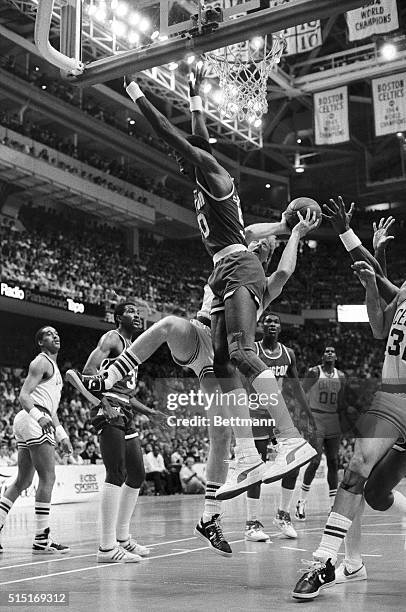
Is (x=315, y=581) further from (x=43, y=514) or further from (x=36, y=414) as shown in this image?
(x=36, y=414)

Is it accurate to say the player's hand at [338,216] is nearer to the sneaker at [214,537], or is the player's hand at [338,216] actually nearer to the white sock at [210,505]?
the white sock at [210,505]

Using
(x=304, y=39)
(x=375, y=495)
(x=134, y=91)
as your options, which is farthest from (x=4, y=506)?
(x=304, y=39)

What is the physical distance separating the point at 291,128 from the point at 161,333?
109 feet

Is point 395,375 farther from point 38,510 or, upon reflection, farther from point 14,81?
point 14,81

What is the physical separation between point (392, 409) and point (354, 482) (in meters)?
0.55

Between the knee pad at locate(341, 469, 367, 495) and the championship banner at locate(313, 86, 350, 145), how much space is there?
18.7 metres

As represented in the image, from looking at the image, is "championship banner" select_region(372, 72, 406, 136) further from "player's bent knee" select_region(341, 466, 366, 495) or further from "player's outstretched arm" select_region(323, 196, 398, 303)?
"player's bent knee" select_region(341, 466, 366, 495)

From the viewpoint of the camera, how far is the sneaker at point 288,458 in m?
4.84

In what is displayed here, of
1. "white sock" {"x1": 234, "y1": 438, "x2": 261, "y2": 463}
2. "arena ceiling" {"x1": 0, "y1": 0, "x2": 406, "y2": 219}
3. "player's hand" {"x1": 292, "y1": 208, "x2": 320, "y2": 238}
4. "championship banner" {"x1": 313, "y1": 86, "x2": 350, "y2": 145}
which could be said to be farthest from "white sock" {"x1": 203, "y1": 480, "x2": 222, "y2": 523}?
"arena ceiling" {"x1": 0, "y1": 0, "x2": 406, "y2": 219}

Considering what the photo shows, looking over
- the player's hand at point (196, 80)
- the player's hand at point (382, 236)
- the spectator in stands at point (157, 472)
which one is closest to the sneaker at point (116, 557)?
the player's hand at point (382, 236)

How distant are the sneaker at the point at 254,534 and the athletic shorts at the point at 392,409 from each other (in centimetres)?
388

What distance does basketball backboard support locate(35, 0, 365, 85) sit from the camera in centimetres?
616

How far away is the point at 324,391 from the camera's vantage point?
11320 mm

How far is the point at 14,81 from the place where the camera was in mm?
26500
